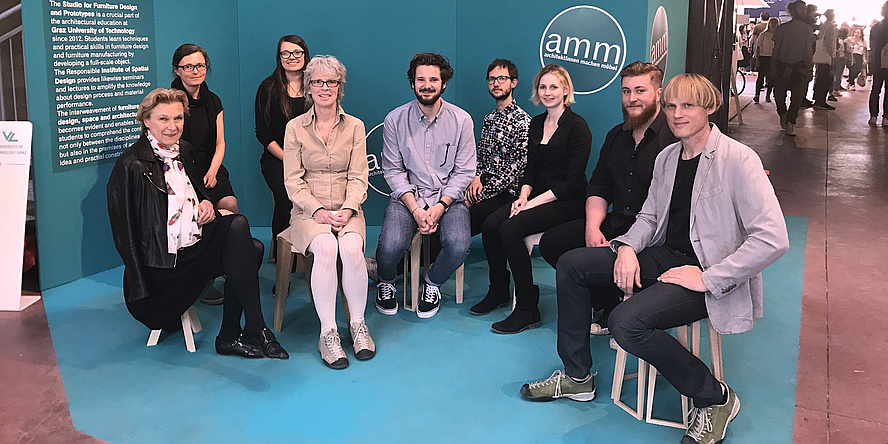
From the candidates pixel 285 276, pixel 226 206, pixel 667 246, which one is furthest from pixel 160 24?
pixel 667 246

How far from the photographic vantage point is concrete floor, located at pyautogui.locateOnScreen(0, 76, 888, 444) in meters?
2.81

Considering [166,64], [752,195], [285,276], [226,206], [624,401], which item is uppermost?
[166,64]

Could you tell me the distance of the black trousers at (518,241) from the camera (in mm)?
3816

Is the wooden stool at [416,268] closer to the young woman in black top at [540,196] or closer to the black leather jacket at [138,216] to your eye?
the young woman in black top at [540,196]

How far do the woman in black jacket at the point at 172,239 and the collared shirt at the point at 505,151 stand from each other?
1.50 m

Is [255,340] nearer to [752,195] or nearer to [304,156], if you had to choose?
[304,156]

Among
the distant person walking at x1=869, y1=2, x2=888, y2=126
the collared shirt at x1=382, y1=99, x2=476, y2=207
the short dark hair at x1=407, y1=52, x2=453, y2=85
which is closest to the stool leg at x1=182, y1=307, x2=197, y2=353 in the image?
the collared shirt at x1=382, y1=99, x2=476, y2=207

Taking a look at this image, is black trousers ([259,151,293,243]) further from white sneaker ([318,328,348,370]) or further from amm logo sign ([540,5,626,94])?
amm logo sign ([540,5,626,94])

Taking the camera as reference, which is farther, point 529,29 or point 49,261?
point 529,29

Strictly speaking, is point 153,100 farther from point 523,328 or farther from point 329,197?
point 523,328

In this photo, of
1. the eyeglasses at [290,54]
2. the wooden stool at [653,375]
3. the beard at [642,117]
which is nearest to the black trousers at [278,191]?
the eyeglasses at [290,54]

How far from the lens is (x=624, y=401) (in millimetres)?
3012

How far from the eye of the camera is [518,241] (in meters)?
3.86

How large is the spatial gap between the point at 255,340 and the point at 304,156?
36.4 inches
